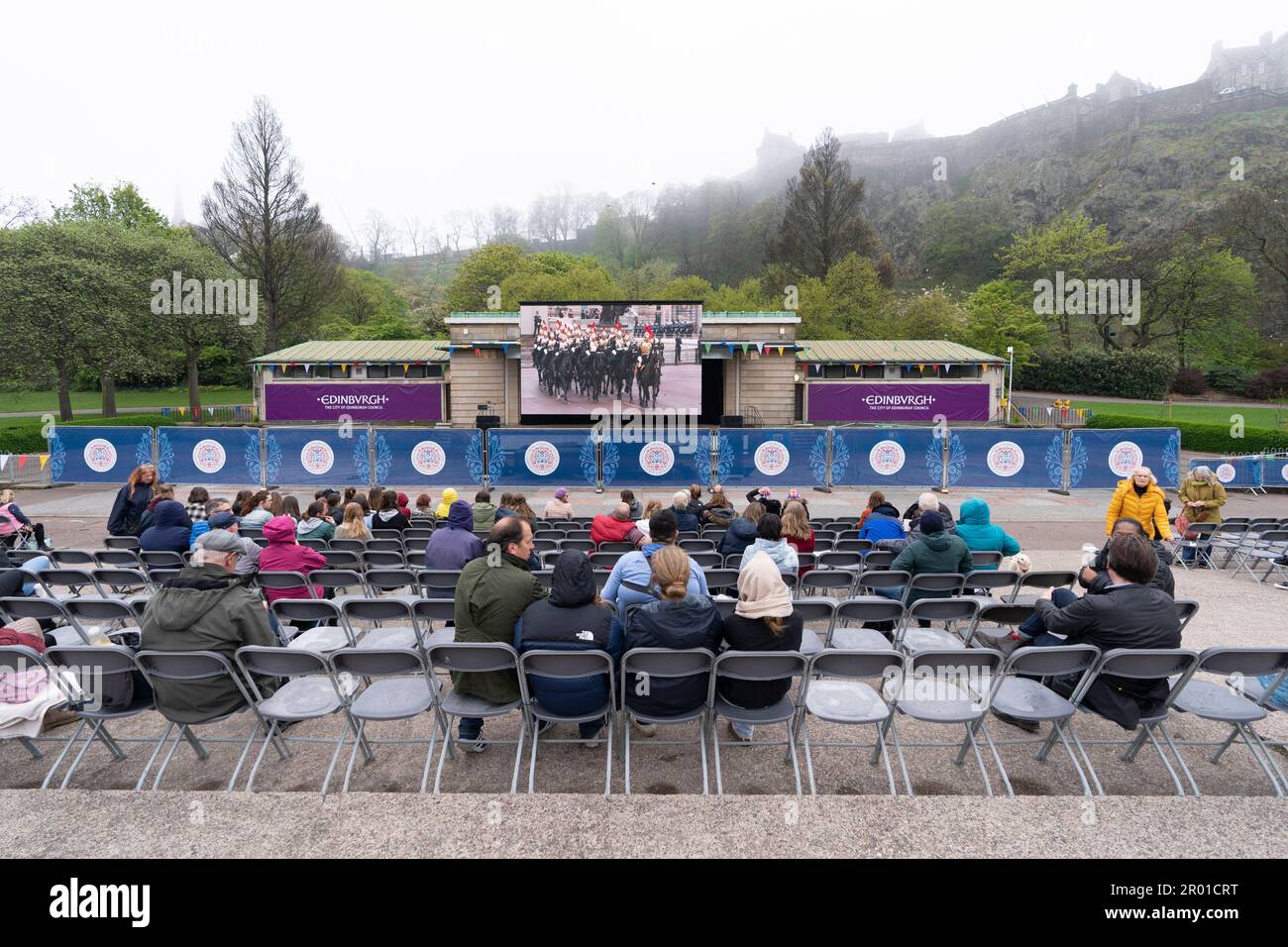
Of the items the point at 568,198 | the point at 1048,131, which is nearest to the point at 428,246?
the point at 568,198

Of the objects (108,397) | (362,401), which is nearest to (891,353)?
(362,401)

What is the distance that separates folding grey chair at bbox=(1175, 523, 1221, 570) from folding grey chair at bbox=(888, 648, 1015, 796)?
837cm

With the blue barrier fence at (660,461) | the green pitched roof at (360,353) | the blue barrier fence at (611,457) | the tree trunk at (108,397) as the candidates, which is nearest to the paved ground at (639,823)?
the blue barrier fence at (611,457)

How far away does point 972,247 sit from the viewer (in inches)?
3617

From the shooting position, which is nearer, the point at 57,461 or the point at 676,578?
the point at 676,578

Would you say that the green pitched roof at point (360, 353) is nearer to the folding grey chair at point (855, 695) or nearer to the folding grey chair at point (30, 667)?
the folding grey chair at point (30, 667)

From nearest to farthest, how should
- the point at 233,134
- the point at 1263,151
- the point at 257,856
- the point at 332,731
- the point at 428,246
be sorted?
1. the point at 257,856
2. the point at 332,731
3. the point at 233,134
4. the point at 1263,151
5. the point at 428,246

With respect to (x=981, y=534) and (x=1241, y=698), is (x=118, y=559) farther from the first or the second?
(x=1241, y=698)

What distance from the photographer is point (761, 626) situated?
390 centimetres

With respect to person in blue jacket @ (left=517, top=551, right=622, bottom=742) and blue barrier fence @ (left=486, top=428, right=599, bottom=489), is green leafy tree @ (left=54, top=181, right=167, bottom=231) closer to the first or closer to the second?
blue barrier fence @ (left=486, top=428, right=599, bottom=489)

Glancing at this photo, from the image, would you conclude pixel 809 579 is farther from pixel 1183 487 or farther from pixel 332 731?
pixel 1183 487

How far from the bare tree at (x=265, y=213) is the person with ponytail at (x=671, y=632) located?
145 feet

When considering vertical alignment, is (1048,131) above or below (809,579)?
above

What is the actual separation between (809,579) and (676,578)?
2713 millimetres
